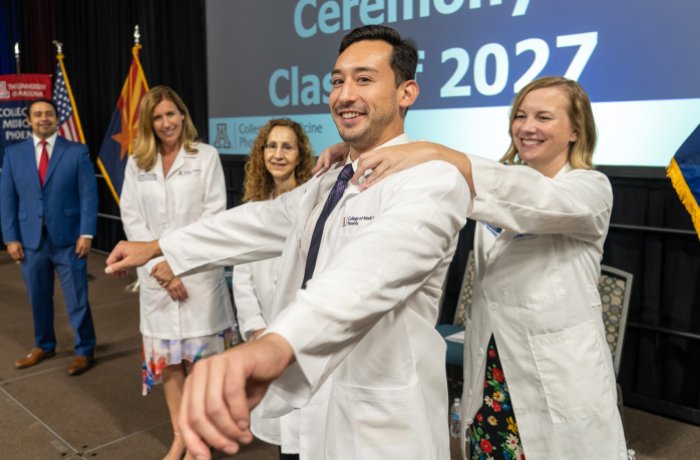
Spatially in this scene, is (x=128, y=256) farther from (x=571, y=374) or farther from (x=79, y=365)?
(x=79, y=365)

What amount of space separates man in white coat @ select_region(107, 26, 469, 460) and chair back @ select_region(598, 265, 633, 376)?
5.47 feet

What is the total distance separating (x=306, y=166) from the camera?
2.35 meters

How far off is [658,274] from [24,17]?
8483 mm

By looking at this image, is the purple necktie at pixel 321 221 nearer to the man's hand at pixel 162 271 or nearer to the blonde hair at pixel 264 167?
the man's hand at pixel 162 271

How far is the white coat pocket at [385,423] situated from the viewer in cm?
100

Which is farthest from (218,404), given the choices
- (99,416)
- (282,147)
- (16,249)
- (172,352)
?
(16,249)

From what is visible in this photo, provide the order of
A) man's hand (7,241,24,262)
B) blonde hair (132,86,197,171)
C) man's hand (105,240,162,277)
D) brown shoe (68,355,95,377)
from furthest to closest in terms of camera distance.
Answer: man's hand (7,241,24,262)
brown shoe (68,355,95,377)
blonde hair (132,86,197,171)
man's hand (105,240,162,277)

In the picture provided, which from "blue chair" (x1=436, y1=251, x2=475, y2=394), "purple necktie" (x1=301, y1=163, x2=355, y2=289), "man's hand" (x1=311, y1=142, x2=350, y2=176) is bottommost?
"blue chair" (x1=436, y1=251, x2=475, y2=394)

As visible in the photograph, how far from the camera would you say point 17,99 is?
696cm

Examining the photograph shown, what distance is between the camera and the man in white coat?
0.65 m

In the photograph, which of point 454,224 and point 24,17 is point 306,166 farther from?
point 24,17

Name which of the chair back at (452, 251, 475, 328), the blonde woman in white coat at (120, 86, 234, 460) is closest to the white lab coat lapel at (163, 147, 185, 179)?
the blonde woman in white coat at (120, 86, 234, 460)

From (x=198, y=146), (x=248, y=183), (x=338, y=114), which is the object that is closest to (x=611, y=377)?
(x=338, y=114)

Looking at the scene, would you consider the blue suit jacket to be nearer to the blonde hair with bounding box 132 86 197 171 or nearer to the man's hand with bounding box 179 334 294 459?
the blonde hair with bounding box 132 86 197 171
